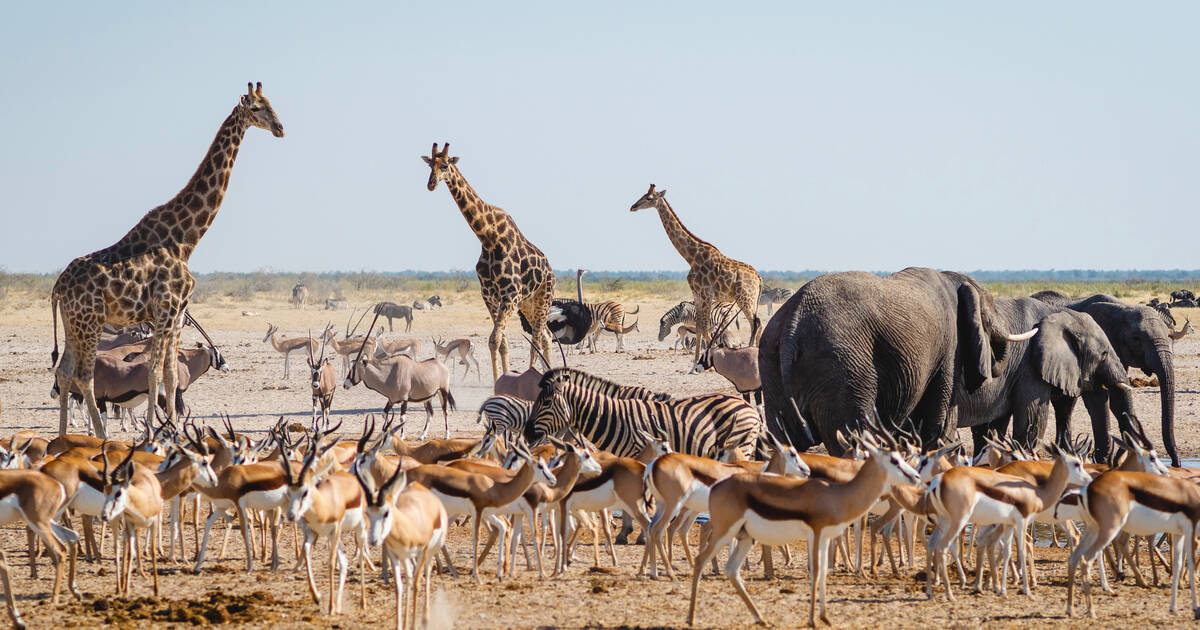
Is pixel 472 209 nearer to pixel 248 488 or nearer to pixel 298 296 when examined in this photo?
pixel 248 488

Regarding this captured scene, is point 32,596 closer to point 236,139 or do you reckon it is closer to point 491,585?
point 491,585

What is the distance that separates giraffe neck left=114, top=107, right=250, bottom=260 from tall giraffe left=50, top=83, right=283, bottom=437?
0.5 inches

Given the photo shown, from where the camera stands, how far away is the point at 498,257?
59.8ft

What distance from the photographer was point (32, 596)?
30.3ft

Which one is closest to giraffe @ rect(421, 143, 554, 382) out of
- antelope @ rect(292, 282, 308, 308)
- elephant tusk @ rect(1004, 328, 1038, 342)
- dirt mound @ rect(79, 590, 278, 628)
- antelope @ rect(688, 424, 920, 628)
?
elephant tusk @ rect(1004, 328, 1038, 342)

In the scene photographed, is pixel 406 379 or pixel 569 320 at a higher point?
pixel 569 320

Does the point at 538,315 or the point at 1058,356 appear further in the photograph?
the point at 538,315

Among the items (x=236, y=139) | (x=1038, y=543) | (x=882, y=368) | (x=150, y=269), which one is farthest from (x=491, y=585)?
(x=236, y=139)

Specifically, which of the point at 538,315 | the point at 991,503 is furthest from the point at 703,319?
the point at 991,503

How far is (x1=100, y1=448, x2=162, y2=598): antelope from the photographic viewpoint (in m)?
8.75

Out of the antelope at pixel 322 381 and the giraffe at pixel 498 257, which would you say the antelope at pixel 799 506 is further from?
the antelope at pixel 322 381

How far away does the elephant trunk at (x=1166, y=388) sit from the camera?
1433cm

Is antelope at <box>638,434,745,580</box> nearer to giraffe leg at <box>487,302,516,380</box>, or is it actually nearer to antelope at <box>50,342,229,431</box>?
giraffe leg at <box>487,302,516,380</box>

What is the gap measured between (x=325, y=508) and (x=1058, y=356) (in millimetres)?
8444
